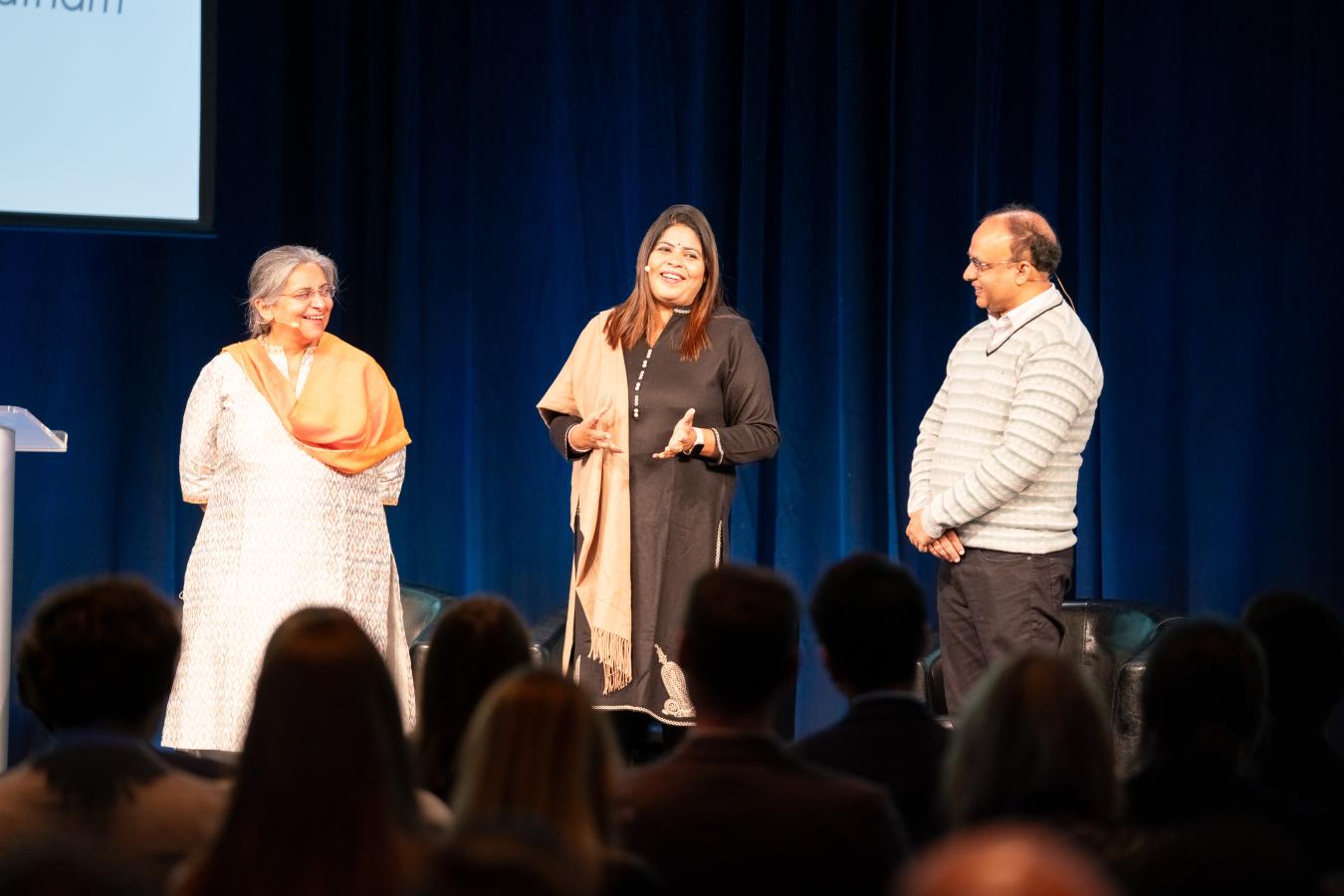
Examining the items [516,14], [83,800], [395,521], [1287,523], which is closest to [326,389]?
[395,521]

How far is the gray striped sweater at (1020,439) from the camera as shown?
12.5 ft

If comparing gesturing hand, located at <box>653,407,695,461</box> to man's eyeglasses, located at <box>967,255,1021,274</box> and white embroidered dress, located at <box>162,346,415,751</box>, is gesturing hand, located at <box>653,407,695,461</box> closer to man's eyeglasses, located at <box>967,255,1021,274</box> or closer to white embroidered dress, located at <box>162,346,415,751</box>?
man's eyeglasses, located at <box>967,255,1021,274</box>

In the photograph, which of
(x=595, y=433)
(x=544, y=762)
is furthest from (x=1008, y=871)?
(x=595, y=433)

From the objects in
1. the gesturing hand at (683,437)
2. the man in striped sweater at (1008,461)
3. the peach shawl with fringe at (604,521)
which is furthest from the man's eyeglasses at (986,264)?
the peach shawl with fringe at (604,521)

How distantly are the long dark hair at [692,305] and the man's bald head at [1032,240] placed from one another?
2.43ft

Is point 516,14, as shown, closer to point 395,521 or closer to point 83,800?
point 395,521


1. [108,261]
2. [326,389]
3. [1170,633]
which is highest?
[108,261]

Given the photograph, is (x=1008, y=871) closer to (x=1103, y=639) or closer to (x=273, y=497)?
(x=273, y=497)

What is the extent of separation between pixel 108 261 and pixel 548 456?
1.66 metres

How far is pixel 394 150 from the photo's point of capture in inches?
223

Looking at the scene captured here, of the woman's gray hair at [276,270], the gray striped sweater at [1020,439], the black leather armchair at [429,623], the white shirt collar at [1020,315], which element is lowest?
the black leather armchair at [429,623]

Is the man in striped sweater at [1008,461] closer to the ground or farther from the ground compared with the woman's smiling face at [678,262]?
closer to the ground

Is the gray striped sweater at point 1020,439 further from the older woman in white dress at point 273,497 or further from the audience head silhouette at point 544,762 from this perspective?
the audience head silhouette at point 544,762

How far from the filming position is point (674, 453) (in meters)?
3.96
